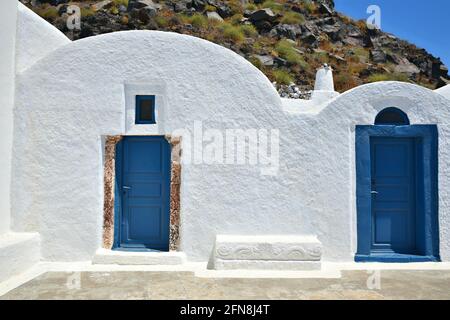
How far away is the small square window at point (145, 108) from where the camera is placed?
5812 mm

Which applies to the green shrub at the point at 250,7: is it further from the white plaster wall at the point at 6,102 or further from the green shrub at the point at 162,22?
the white plaster wall at the point at 6,102

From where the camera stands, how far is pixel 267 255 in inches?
209

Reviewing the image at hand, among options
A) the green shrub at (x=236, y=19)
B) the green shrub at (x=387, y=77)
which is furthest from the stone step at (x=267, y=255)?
the green shrub at (x=236, y=19)

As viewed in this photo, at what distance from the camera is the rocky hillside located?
1988 cm

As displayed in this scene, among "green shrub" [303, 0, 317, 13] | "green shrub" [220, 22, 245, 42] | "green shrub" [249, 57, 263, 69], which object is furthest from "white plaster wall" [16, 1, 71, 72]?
"green shrub" [303, 0, 317, 13]

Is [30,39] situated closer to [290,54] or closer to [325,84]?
[325,84]

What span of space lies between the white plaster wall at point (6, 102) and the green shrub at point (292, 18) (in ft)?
67.2

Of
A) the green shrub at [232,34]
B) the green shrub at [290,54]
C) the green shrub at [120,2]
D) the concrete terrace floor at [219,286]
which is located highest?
the green shrub at [120,2]

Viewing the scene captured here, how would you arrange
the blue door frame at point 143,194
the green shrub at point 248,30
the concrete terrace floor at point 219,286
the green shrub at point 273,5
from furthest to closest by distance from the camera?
the green shrub at point 273,5 → the green shrub at point 248,30 → the blue door frame at point 143,194 → the concrete terrace floor at point 219,286

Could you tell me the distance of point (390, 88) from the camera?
575cm

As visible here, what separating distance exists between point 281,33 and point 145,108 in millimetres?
18985

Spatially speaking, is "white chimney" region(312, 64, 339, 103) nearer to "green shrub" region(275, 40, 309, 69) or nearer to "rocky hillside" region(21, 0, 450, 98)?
"rocky hillside" region(21, 0, 450, 98)
